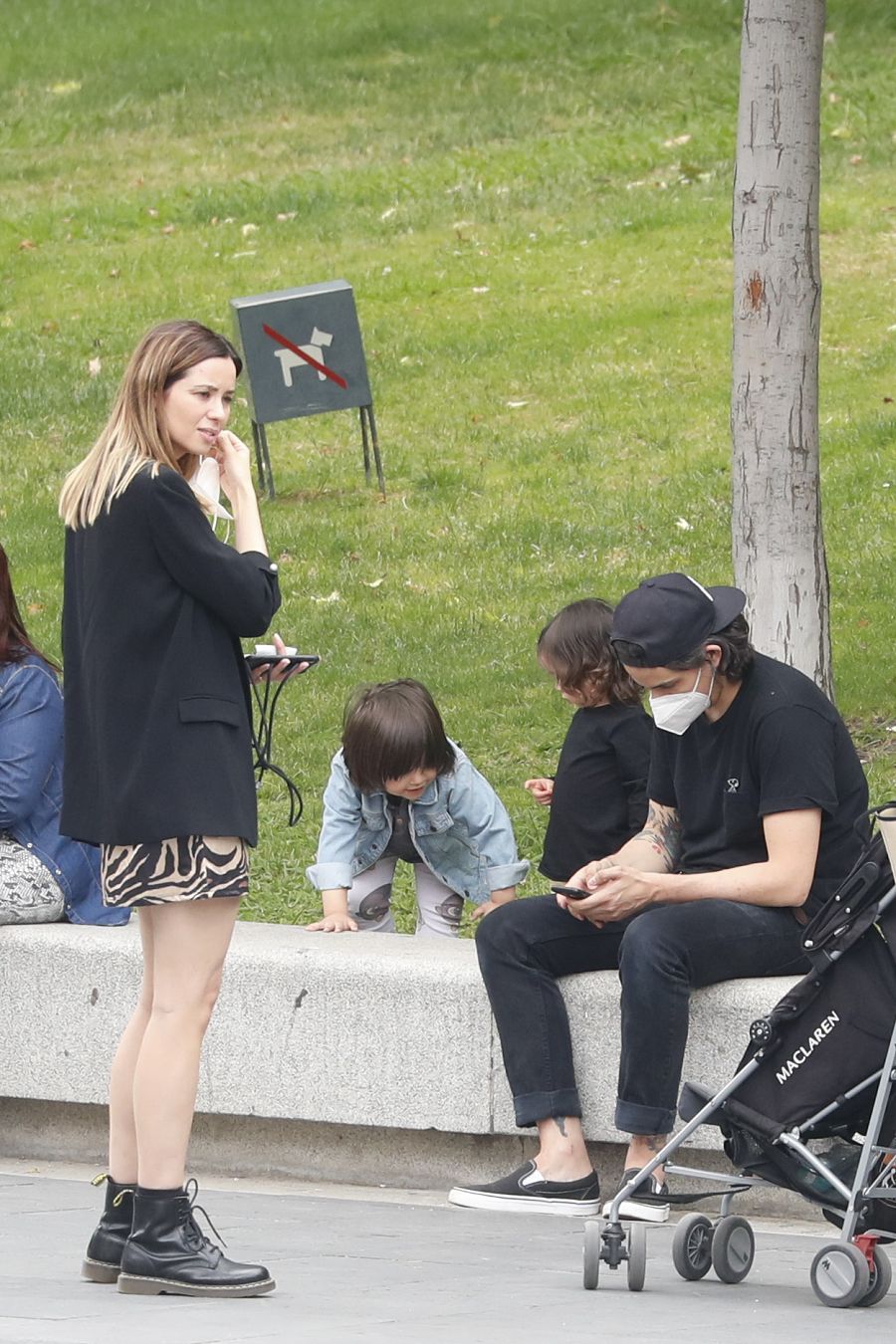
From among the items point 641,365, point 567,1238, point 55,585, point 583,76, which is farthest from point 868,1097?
point 583,76

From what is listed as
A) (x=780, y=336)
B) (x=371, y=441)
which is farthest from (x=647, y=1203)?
(x=371, y=441)

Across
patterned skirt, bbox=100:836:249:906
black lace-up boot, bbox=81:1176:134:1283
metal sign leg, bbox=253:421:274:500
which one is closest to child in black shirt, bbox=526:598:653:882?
patterned skirt, bbox=100:836:249:906

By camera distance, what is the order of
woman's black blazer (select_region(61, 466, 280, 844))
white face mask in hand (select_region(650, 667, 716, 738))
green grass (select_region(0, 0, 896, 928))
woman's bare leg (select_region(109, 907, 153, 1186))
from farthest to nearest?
green grass (select_region(0, 0, 896, 928)) → white face mask in hand (select_region(650, 667, 716, 738)) → woman's bare leg (select_region(109, 907, 153, 1186)) → woman's black blazer (select_region(61, 466, 280, 844))

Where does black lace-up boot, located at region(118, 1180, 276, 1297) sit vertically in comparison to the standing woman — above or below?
below

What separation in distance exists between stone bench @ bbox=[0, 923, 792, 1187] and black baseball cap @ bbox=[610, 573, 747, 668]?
76 cm

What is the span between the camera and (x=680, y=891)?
460 cm

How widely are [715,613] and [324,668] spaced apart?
4237 mm

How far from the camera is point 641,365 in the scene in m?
12.2

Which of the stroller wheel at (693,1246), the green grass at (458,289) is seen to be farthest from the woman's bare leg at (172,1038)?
the green grass at (458,289)

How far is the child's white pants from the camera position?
5672mm

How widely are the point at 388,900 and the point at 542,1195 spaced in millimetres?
1154

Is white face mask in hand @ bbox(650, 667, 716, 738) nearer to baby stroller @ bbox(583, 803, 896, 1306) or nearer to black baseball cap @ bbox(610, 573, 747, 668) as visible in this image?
black baseball cap @ bbox(610, 573, 747, 668)

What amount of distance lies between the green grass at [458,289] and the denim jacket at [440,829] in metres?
1.18

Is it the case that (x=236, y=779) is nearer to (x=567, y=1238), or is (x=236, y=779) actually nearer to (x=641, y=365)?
(x=567, y=1238)
